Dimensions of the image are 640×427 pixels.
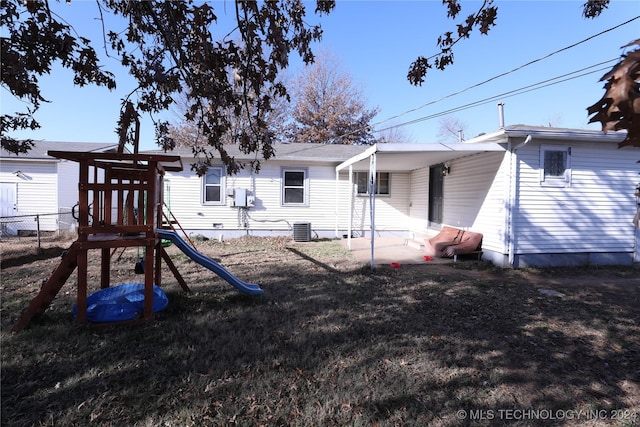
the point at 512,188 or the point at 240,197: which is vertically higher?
the point at 512,188

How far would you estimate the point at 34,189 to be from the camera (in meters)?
13.3

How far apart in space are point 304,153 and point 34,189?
1069cm

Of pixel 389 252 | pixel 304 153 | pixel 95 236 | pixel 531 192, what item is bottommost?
pixel 389 252

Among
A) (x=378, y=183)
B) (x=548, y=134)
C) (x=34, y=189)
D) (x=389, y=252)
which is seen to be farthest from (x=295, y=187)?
(x=34, y=189)

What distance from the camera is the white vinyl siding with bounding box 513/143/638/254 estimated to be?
7.36 metres

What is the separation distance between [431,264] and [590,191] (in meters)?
Answer: 3.91

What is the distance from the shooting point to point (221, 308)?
448 cm

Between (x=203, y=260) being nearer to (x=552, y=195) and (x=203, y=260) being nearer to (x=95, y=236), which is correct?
(x=95, y=236)

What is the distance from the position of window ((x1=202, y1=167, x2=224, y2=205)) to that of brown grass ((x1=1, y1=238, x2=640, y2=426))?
629cm

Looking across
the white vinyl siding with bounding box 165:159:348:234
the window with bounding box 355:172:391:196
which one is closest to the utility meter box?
the white vinyl siding with bounding box 165:159:348:234

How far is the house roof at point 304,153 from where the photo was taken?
1172cm

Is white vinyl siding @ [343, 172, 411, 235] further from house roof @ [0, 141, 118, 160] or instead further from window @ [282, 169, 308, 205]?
house roof @ [0, 141, 118, 160]

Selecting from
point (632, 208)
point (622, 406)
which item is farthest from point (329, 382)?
point (632, 208)

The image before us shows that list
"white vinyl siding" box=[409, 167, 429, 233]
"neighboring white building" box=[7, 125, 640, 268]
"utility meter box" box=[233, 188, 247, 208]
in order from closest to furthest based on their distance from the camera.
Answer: "neighboring white building" box=[7, 125, 640, 268] → "white vinyl siding" box=[409, 167, 429, 233] → "utility meter box" box=[233, 188, 247, 208]
